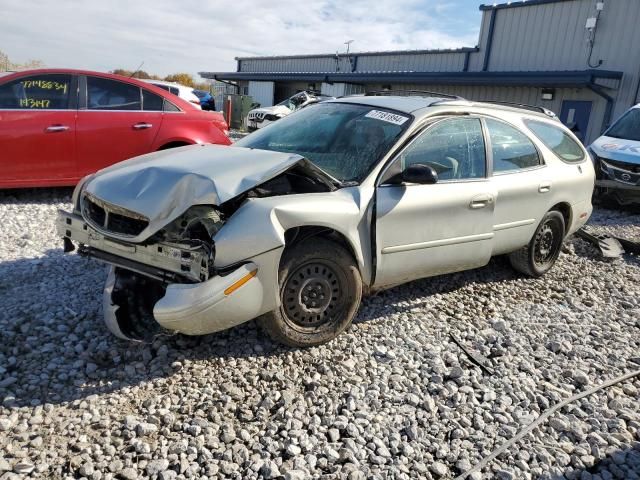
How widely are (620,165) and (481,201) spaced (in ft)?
20.8

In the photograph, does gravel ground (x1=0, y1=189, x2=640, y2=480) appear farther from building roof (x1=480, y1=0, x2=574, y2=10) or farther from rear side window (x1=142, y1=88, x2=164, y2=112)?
building roof (x1=480, y1=0, x2=574, y2=10)

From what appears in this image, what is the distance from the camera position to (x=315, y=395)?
3.05 metres

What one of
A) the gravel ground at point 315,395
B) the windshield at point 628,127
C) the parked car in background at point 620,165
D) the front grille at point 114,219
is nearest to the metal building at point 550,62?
the windshield at point 628,127

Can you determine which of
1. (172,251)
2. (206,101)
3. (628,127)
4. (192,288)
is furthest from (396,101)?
(206,101)

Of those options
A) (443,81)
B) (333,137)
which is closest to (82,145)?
(333,137)

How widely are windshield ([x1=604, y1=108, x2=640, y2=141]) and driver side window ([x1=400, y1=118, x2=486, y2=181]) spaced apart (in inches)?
274

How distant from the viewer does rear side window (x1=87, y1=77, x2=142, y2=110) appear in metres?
6.69

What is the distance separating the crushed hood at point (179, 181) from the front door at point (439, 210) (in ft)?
2.61

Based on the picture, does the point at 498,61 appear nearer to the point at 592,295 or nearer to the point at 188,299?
the point at 592,295

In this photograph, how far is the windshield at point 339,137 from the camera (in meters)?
3.80

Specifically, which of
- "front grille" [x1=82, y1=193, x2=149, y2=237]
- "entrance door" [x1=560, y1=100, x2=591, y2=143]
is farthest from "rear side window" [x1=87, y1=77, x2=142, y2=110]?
"entrance door" [x1=560, y1=100, x2=591, y2=143]

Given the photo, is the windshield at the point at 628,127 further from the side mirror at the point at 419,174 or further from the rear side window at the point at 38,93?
the rear side window at the point at 38,93

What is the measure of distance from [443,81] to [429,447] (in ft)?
58.2

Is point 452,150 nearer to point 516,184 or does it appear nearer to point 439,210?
point 439,210
